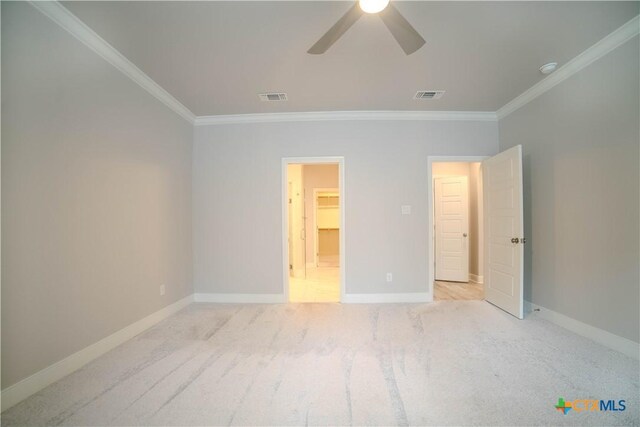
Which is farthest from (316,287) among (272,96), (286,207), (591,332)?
(591,332)

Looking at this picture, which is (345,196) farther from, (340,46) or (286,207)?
(340,46)

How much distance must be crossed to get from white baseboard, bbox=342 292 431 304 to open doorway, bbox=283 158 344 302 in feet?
0.56

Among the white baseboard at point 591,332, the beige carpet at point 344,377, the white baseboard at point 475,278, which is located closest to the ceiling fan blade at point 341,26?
the beige carpet at point 344,377

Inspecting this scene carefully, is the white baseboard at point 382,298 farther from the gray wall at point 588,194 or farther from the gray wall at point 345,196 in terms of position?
the gray wall at point 588,194

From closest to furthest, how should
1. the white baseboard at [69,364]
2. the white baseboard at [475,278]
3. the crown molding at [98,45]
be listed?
→ 1. the white baseboard at [69,364]
2. the crown molding at [98,45]
3. the white baseboard at [475,278]

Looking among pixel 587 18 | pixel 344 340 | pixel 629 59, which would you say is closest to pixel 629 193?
pixel 629 59

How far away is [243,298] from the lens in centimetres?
377

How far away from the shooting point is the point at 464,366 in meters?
2.07

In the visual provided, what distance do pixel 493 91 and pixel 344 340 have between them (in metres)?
3.34

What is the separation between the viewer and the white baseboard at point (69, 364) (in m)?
1.65

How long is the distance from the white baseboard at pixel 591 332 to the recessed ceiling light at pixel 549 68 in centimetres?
257

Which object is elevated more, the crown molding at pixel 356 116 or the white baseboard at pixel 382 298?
the crown molding at pixel 356 116

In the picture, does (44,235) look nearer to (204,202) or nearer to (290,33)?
(204,202)

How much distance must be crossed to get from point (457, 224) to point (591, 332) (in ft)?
8.52
